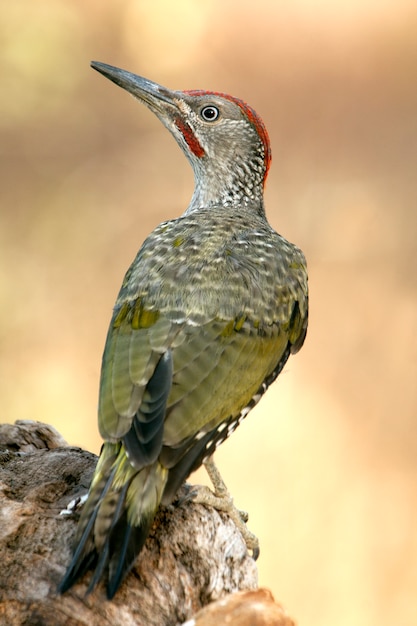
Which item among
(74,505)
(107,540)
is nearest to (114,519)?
(107,540)

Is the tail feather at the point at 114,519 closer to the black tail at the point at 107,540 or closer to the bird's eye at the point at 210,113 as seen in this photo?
the black tail at the point at 107,540

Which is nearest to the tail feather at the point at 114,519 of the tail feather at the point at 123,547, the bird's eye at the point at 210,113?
the tail feather at the point at 123,547

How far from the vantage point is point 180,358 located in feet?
12.0

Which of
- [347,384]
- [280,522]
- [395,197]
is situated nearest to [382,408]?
[347,384]

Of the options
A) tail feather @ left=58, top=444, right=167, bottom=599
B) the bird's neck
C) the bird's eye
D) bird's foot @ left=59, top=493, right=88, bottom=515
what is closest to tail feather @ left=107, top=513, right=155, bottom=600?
tail feather @ left=58, top=444, right=167, bottom=599

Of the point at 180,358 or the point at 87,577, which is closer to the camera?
the point at 87,577

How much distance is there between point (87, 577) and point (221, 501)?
2.20 ft

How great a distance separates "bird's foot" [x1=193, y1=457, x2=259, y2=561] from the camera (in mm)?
3639

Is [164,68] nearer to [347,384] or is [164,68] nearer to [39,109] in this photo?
[39,109]

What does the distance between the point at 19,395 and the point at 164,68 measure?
2.64 m

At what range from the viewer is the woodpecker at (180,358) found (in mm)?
3285

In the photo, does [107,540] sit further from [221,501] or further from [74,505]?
[221,501]

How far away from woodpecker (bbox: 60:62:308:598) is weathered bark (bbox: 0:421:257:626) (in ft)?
0.31

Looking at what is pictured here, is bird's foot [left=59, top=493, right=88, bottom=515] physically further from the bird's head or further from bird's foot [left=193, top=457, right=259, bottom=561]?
the bird's head
